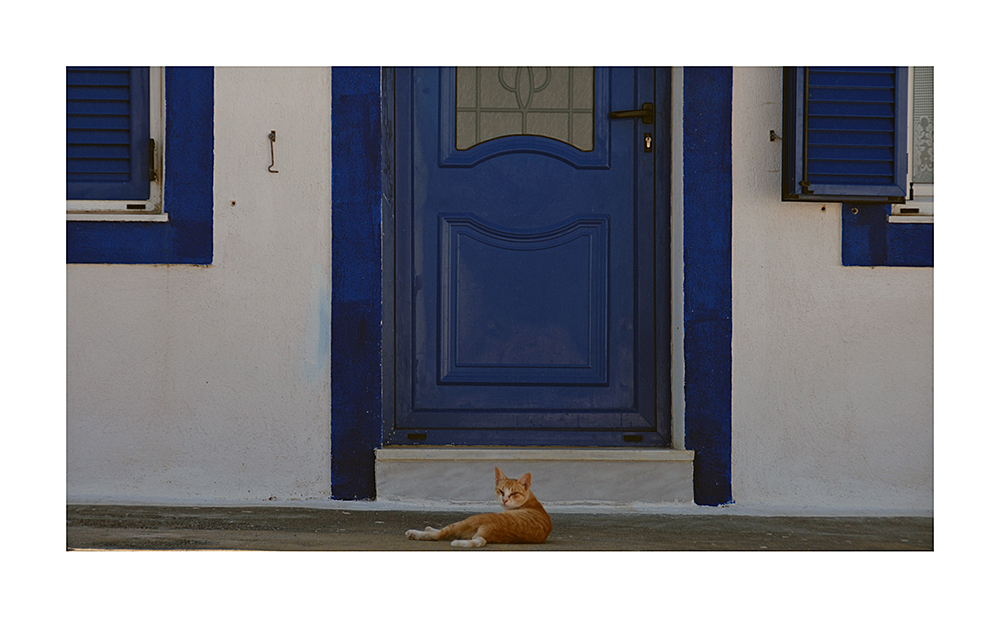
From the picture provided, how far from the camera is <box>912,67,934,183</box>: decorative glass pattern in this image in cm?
365

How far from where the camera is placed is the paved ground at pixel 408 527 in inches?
108

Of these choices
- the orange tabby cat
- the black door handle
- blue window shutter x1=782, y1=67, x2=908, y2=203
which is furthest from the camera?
the black door handle

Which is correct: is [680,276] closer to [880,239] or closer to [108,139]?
[880,239]

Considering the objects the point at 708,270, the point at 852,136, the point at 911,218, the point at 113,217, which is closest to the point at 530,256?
the point at 708,270

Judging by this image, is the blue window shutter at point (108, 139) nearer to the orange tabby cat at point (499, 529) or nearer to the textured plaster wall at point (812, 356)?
the orange tabby cat at point (499, 529)

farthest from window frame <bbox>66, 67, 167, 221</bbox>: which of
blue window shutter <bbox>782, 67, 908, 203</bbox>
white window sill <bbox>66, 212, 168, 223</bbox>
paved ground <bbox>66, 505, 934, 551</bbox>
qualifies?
blue window shutter <bbox>782, 67, 908, 203</bbox>

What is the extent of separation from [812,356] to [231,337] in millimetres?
2596

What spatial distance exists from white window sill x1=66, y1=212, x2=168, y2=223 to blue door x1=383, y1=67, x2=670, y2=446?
1042mm

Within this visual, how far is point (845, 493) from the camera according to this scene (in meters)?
3.57

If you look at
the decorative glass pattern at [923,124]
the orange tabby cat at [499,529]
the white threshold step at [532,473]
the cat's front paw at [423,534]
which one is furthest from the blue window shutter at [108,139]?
the decorative glass pattern at [923,124]

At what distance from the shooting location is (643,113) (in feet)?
12.1

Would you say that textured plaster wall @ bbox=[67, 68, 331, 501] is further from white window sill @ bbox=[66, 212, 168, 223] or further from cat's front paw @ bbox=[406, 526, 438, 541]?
cat's front paw @ bbox=[406, 526, 438, 541]

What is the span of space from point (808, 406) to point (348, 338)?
2.08 metres

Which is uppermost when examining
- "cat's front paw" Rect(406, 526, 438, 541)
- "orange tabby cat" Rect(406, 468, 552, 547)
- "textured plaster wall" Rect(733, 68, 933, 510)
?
"textured plaster wall" Rect(733, 68, 933, 510)
